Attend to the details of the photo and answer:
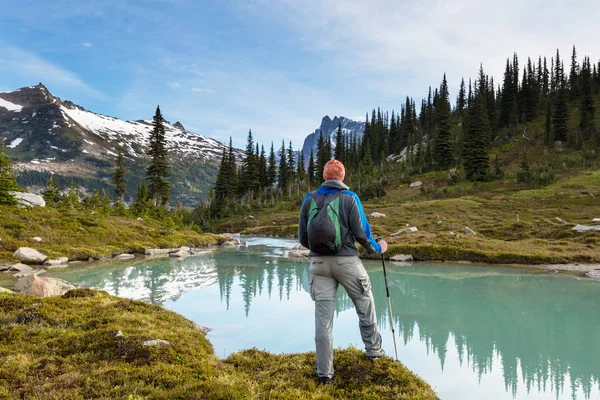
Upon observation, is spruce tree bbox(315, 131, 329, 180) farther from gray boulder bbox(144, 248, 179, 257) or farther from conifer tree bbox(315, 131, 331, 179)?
gray boulder bbox(144, 248, 179, 257)

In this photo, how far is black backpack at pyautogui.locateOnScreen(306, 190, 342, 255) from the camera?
19.4 ft

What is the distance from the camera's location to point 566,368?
29.3 ft

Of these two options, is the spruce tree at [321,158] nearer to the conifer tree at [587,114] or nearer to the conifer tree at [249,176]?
the conifer tree at [249,176]

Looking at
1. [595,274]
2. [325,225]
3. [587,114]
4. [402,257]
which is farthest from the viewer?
[587,114]

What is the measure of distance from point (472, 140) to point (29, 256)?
8355 cm

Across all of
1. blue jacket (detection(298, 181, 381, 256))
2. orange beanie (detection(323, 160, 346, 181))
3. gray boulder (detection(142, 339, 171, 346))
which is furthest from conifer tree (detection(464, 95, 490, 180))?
gray boulder (detection(142, 339, 171, 346))

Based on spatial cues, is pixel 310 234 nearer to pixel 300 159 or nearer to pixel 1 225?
pixel 1 225

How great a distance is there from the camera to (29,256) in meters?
24.5

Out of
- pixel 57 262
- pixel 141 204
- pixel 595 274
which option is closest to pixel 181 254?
pixel 57 262

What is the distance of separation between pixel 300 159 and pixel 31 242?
106408mm

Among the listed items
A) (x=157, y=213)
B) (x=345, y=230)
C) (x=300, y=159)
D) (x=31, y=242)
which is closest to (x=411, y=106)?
(x=300, y=159)

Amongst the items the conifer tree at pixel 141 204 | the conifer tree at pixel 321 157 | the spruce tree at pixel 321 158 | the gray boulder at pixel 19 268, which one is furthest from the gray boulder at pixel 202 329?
the conifer tree at pixel 321 157

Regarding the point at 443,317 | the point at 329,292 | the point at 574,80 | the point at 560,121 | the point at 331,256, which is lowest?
the point at 443,317

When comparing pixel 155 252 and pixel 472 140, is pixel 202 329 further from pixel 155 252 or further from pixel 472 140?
pixel 472 140
